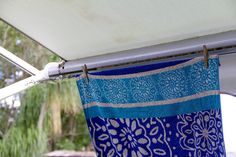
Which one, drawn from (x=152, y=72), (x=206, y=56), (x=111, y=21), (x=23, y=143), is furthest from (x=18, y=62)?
(x=23, y=143)

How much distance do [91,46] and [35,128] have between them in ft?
9.56

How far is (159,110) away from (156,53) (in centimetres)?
20

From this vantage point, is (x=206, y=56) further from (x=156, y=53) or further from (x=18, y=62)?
(x=18, y=62)

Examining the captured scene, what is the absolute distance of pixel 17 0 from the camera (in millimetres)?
1166

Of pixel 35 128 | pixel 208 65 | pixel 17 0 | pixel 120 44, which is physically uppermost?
pixel 17 0

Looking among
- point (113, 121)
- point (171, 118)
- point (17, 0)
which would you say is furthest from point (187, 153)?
point (17, 0)

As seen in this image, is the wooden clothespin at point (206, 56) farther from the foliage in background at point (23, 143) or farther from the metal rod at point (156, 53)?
the foliage in background at point (23, 143)

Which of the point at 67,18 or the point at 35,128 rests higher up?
the point at 67,18

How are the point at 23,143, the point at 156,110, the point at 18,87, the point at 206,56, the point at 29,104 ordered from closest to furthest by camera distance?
the point at 206,56 → the point at 156,110 → the point at 18,87 → the point at 23,143 → the point at 29,104

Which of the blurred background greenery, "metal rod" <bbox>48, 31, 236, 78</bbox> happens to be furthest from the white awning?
the blurred background greenery

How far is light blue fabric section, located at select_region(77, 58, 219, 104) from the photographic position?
101cm

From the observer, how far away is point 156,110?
3.59 ft

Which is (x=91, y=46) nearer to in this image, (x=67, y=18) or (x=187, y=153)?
(x=67, y=18)

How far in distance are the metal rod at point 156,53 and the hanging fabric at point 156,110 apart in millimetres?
36
